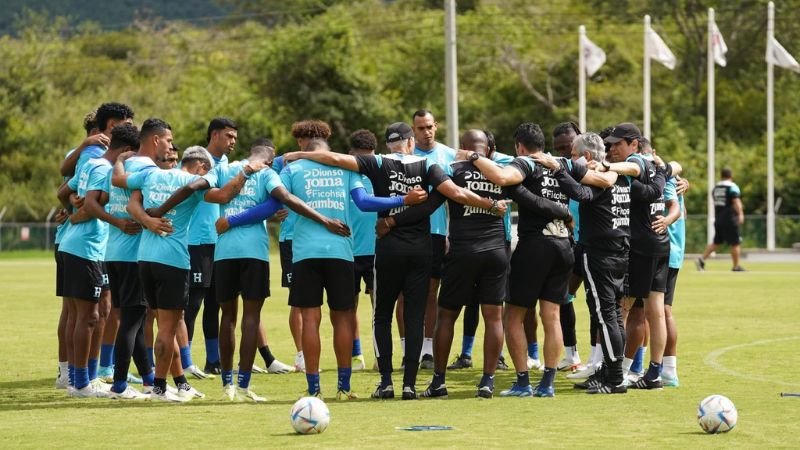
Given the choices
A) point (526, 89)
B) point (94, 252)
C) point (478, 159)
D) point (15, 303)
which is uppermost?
point (526, 89)

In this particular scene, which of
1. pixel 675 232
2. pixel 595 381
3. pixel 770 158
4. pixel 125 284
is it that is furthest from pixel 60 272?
pixel 770 158

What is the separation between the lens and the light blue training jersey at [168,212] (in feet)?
35.2

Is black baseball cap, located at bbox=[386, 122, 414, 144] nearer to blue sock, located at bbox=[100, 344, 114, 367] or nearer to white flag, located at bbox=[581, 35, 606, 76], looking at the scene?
blue sock, located at bbox=[100, 344, 114, 367]

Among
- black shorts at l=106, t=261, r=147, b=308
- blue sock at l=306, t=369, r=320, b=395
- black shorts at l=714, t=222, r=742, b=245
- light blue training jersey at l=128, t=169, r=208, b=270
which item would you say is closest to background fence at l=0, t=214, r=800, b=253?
black shorts at l=714, t=222, r=742, b=245

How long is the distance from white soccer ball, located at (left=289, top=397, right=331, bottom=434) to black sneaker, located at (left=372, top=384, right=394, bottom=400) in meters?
1.99

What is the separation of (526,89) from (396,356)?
4910cm

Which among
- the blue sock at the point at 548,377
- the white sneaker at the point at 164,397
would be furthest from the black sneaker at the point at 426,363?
the white sneaker at the point at 164,397

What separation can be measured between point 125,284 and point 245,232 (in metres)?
1.14

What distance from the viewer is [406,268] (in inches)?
431

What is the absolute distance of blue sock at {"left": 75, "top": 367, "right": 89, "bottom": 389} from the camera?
11.5m

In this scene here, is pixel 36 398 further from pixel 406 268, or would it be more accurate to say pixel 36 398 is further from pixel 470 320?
pixel 470 320

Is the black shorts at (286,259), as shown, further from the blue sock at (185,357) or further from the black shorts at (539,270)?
the black shorts at (539,270)

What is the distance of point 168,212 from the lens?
1077 centimetres

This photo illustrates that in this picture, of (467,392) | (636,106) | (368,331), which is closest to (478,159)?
(467,392)
